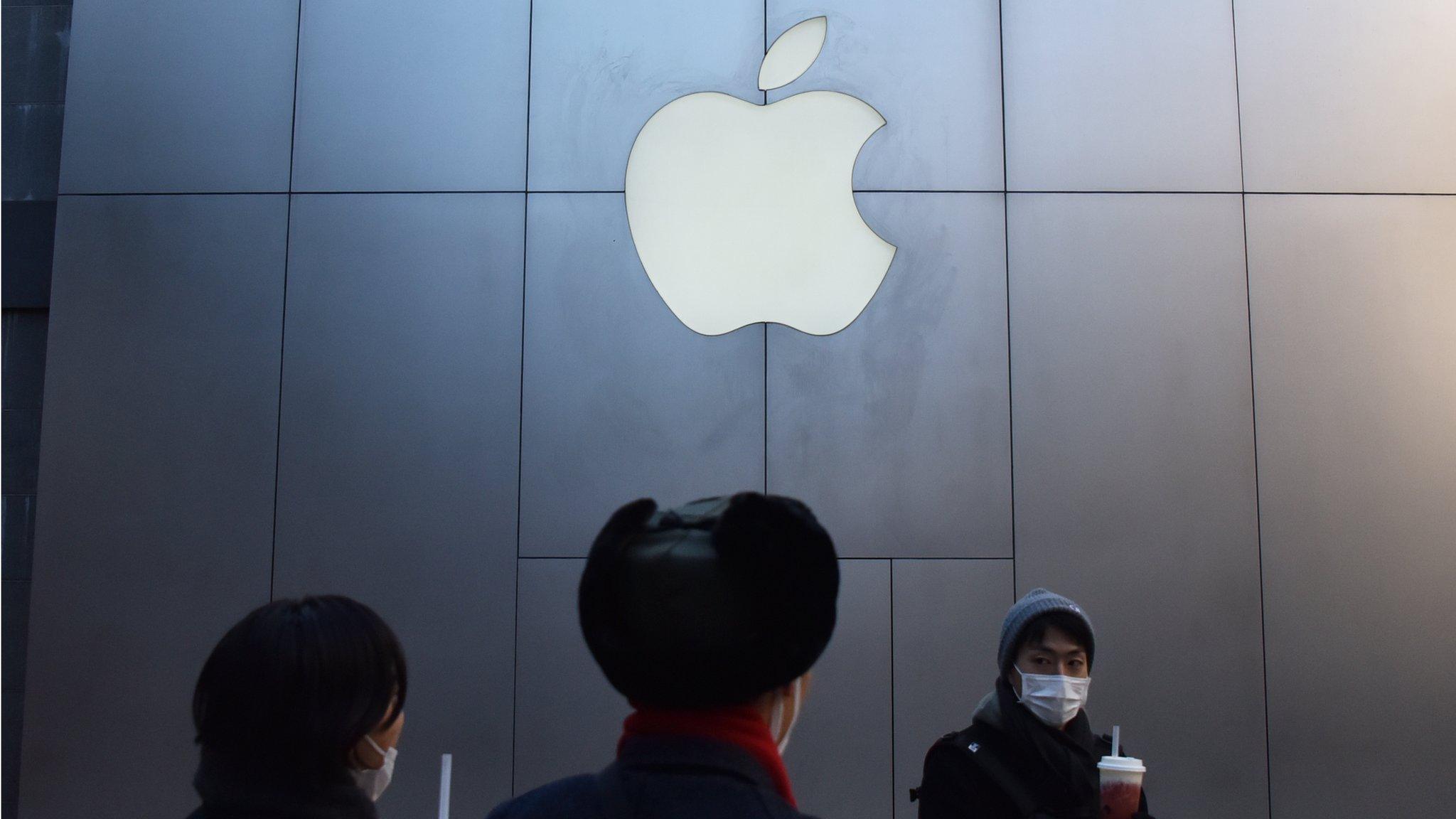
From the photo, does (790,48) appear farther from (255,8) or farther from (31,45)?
(31,45)

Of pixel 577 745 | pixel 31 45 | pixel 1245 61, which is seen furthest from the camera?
pixel 31 45

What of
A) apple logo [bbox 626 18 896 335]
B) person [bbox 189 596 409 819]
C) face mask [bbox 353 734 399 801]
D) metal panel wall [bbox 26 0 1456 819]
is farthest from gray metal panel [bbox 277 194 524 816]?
person [bbox 189 596 409 819]

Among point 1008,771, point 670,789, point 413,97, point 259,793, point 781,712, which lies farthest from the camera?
point 413,97

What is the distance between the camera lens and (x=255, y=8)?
16.4 feet

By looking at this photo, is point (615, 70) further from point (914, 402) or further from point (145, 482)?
point (145, 482)

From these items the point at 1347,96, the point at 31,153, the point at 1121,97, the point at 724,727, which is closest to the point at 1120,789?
the point at 724,727

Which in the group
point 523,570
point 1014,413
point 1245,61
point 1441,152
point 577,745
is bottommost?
point 577,745

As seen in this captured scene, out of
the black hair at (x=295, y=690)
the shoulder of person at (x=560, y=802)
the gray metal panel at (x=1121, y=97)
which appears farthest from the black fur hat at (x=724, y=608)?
the gray metal panel at (x=1121, y=97)

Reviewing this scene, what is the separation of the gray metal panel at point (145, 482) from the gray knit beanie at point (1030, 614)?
10.6 ft

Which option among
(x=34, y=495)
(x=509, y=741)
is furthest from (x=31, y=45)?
(x=509, y=741)

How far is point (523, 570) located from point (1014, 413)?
2.15m

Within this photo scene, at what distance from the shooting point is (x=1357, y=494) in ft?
15.2

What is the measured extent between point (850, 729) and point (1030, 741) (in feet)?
6.29

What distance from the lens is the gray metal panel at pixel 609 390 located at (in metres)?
4.64
